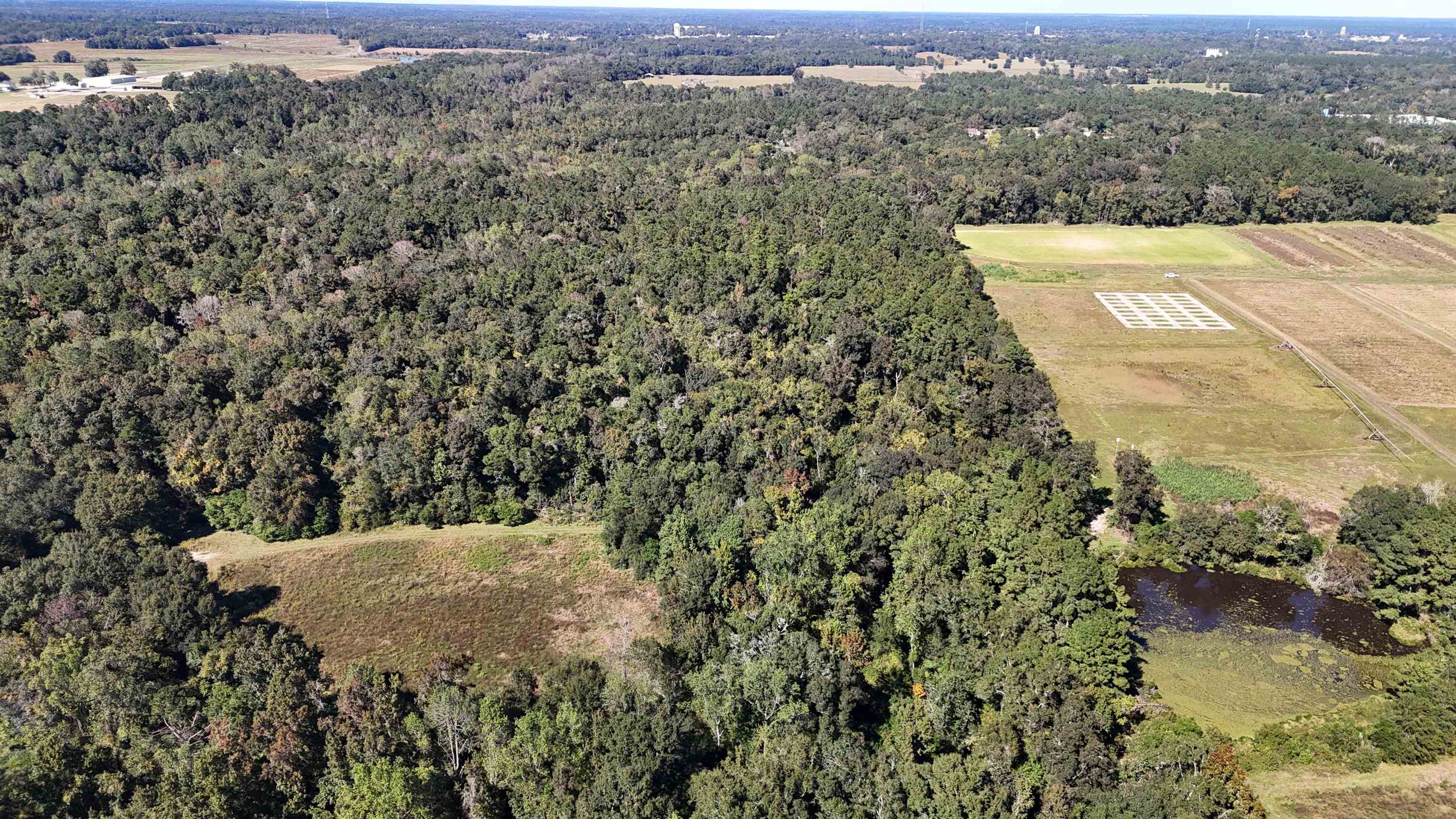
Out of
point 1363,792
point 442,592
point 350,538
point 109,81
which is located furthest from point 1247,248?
point 109,81

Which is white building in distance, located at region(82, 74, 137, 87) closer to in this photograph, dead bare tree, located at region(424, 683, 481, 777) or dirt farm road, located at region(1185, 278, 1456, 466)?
dead bare tree, located at region(424, 683, 481, 777)

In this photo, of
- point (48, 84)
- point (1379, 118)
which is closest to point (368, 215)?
point (48, 84)

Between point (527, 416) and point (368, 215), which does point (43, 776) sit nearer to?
point (527, 416)

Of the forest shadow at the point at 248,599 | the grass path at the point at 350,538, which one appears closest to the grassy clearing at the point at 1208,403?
the grass path at the point at 350,538

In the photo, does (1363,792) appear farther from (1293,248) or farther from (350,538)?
(1293,248)

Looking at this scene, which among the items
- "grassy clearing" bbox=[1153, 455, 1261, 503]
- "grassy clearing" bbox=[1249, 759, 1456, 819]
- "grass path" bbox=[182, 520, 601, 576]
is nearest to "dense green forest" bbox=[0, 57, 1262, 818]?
"grass path" bbox=[182, 520, 601, 576]
